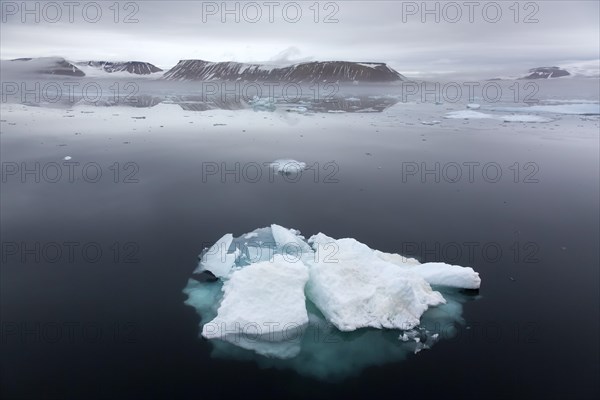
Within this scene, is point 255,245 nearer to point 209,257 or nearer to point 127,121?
point 209,257

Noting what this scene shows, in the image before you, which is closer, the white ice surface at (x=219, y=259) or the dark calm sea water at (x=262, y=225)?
the dark calm sea water at (x=262, y=225)

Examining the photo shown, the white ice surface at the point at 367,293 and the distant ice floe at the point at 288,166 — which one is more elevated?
the distant ice floe at the point at 288,166

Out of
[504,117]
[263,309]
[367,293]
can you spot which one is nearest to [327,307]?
[367,293]

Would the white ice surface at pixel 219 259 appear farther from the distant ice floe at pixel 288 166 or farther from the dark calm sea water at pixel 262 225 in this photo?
the distant ice floe at pixel 288 166

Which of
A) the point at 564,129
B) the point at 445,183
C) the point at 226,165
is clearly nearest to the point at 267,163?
the point at 226,165

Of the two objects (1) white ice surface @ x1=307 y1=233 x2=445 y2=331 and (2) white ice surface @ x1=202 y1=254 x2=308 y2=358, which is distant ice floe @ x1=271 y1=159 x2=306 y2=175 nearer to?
(1) white ice surface @ x1=307 y1=233 x2=445 y2=331

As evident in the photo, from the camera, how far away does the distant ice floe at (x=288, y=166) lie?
14.7 meters

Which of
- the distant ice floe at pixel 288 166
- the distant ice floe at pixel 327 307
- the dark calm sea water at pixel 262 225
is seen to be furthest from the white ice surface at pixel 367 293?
the distant ice floe at pixel 288 166

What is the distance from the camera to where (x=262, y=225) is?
32.7 feet

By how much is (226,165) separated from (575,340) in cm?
1209

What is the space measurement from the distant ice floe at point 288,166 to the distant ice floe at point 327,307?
6990mm

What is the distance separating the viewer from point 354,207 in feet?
37.0

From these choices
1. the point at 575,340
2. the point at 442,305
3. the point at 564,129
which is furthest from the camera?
the point at 564,129

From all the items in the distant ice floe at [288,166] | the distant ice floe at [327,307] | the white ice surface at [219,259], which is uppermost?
the distant ice floe at [288,166]
